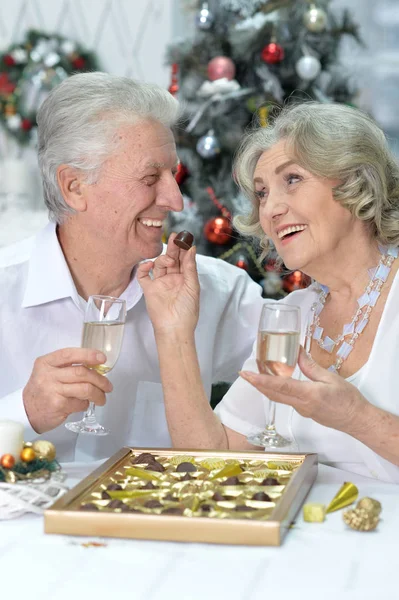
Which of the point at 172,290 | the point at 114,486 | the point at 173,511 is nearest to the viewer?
the point at 173,511

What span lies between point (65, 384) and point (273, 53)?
7.62 ft

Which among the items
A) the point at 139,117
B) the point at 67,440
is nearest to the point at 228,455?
the point at 67,440

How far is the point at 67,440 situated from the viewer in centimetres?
235

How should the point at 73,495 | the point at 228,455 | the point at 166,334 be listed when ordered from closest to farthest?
1. the point at 73,495
2. the point at 228,455
3. the point at 166,334

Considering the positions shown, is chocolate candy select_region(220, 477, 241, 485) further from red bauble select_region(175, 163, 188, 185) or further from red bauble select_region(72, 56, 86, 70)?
red bauble select_region(72, 56, 86, 70)

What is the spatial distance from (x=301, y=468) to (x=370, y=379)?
424 mm

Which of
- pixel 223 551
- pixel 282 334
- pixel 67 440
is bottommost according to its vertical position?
pixel 67 440

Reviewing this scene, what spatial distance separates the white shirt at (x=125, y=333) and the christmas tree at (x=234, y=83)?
105cm

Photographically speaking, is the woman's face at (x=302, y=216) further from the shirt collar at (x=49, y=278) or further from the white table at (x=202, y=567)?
the white table at (x=202, y=567)

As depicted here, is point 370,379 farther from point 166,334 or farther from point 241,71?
point 241,71

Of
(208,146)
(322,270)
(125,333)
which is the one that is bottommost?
(125,333)

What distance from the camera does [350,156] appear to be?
6.59 feet

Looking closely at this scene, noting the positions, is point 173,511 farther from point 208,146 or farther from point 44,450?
point 208,146


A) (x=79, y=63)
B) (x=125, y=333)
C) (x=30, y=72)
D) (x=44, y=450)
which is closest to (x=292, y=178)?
(x=125, y=333)
